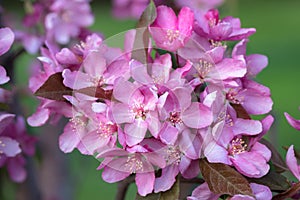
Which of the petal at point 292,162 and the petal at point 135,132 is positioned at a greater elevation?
the petal at point 135,132

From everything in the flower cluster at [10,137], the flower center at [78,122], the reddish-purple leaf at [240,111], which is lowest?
the flower cluster at [10,137]

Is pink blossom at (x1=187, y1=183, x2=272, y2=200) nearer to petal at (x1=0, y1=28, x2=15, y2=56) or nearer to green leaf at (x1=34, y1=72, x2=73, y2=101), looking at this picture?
green leaf at (x1=34, y1=72, x2=73, y2=101)

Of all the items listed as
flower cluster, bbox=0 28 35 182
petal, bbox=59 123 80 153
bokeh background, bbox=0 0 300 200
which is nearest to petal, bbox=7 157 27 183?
flower cluster, bbox=0 28 35 182

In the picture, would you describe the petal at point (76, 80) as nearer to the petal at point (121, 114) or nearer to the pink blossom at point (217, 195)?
the petal at point (121, 114)

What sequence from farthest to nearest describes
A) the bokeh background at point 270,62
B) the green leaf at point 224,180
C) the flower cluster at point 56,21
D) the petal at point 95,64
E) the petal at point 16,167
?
1. the bokeh background at point 270,62
2. the flower cluster at point 56,21
3. the petal at point 16,167
4. the petal at point 95,64
5. the green leaf at point 224,180

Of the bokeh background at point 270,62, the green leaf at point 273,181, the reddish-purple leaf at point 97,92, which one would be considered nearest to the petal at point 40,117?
the reddish-purple leaf at point 97,92

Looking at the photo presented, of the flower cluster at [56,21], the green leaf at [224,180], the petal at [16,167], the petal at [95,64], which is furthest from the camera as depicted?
the flower cluster at [56,21]

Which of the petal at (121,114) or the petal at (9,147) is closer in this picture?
the petal at (121,114)
